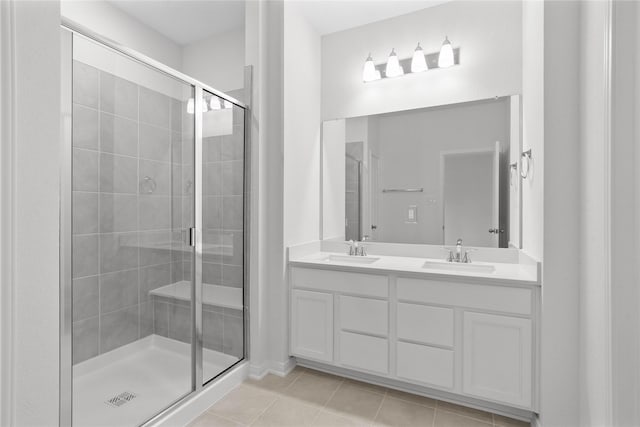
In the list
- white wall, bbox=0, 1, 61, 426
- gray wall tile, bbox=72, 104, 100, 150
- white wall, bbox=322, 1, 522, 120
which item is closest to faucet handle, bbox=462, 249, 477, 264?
white wall, bbox=322, 1, 522, 120

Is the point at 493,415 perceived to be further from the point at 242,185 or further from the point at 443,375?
the point at 242,185

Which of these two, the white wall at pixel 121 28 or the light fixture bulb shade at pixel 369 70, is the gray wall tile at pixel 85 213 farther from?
the light fixture bulb shade at pixel 369 70

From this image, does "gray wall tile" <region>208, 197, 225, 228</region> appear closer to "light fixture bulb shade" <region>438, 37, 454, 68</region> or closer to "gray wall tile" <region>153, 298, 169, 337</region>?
"gray wall tile" <region>153, 298, 169, 337</region>

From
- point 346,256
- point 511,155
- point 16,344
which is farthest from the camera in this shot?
point 346,256

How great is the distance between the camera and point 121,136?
7.07ft

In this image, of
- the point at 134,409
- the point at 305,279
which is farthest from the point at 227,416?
the point at 305,279

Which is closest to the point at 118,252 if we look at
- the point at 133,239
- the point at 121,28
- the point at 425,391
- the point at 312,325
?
the point at 133,239

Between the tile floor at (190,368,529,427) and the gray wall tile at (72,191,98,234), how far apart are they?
1.24 metres

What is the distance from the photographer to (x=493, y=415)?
1.83m

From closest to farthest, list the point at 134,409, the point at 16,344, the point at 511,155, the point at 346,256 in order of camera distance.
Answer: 1. the point at 16,344
2. the point at 134,409
3. the point at 511,155
4. the point at 346,256

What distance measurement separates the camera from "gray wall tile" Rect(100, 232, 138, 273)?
82.6 inches

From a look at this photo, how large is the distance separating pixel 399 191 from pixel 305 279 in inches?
39.7

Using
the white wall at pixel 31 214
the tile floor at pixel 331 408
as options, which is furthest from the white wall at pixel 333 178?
the white wall at pixel 31 214

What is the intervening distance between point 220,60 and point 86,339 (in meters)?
2.45
